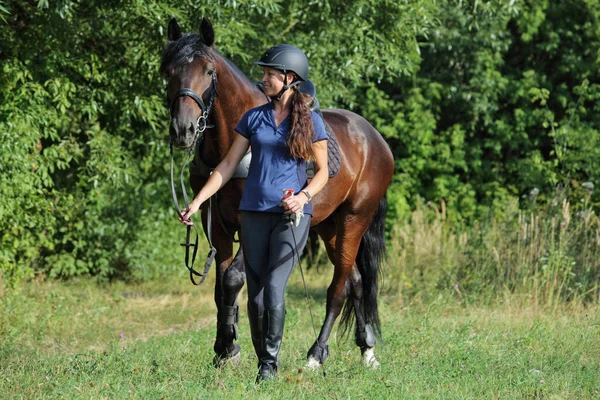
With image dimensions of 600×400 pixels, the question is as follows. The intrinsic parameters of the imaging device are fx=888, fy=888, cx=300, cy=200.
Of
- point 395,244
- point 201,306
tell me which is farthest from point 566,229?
point 201,306

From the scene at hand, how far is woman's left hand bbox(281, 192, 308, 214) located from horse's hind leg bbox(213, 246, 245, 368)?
1180 millimetres

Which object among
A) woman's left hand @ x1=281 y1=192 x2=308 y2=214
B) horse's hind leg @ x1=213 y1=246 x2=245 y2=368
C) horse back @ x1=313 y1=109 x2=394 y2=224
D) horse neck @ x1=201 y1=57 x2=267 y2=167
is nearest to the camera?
woman's left hand @ x1=281 y1=192 x2=308 y2=214

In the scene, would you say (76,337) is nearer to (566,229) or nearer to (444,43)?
(566,229)

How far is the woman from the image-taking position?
488 centimetres

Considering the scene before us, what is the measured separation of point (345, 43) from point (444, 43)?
10.3ft

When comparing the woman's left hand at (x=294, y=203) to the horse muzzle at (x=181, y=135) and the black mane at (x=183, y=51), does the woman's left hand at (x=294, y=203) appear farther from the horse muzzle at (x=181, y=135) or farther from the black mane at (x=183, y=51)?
the black mane at (x=183, y=51)

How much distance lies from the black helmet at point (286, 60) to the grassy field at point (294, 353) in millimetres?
1737

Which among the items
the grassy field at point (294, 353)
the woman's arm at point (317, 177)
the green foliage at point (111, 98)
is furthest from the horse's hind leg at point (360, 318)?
the green foliage at point (111, 98)

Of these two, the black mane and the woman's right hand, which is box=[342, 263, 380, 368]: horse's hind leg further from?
the black mane

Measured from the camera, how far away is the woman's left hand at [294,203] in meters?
4.74

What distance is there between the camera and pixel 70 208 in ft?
37.5

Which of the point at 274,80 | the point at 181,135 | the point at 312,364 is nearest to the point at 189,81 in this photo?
the point at 181,135

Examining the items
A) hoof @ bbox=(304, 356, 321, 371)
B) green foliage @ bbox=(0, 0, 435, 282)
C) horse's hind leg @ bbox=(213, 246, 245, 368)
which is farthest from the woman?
green foliage @ bbox=(0, 0, 435, 282)

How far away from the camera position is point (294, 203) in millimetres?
4742
